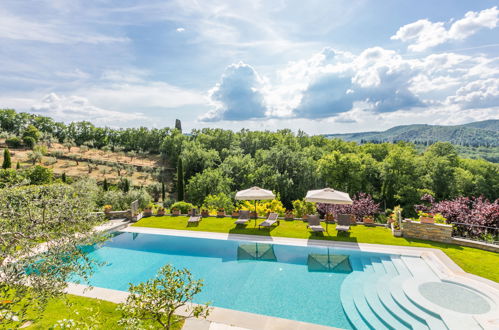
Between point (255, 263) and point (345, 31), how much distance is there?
14.0 metres

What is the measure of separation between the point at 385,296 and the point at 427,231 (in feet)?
21.1

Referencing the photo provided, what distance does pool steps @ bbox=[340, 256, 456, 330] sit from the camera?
6941 millimetres

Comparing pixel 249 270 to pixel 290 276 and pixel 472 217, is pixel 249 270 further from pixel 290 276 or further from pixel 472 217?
pixel 472 217

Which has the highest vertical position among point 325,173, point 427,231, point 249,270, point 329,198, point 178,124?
point 178,124

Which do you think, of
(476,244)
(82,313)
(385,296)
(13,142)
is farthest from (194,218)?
(13,142)

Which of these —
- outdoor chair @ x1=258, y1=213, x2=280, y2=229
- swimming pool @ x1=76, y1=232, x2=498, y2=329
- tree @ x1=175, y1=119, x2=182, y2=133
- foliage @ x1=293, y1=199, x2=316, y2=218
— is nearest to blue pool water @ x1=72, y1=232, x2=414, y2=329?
swimming pool @ x1=76, y1=232, x2=498, y2=329

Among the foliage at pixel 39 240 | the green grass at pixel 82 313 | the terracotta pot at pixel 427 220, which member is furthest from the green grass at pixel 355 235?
the foliage at pixel 39 240

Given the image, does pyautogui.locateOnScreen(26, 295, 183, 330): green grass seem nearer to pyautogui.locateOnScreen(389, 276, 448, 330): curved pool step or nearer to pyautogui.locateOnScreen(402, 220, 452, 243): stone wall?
pyautogui.locateOnScreen(389, 276, 448, 330): curved pool step

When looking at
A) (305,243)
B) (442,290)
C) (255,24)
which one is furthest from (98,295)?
(255,24)

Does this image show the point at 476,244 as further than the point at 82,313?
Yes

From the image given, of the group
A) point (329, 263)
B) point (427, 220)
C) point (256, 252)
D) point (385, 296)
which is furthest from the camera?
point (427, 220)

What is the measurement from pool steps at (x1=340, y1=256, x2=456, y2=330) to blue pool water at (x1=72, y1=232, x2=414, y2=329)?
0.97 feet

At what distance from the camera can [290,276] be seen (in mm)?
10055

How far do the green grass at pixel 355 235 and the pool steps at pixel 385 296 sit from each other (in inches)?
61.6
